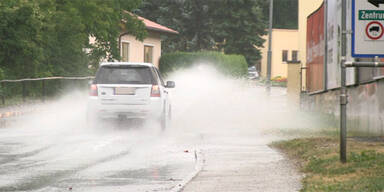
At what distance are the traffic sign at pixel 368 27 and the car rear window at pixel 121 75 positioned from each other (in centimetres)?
924

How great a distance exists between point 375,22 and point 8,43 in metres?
20.1

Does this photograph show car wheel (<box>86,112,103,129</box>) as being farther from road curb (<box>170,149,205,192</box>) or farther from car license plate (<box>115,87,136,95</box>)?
road curb (<box>170,149,205,192</box>)

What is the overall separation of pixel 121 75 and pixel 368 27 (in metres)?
9.86

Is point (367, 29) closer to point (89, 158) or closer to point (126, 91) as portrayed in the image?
point (89, 158)

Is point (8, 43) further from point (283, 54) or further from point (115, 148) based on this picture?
A: point (283, 54)

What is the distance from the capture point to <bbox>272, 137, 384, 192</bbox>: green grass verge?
407 inches

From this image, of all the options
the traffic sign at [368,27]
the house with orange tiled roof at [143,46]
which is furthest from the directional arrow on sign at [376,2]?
the house with orange tiled roof at [143,46]

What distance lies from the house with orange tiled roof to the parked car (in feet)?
95.3

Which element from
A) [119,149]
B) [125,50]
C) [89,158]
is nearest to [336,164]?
[89,158]

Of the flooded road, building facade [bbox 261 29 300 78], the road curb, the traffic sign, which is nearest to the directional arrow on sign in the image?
the traffic sign

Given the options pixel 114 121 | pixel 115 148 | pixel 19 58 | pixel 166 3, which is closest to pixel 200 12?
pixel 166 3

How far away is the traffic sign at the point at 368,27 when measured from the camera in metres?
12.0

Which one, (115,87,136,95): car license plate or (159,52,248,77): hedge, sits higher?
(159,52,248,77): hedge

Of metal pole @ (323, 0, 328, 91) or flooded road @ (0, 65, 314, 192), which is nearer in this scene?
flooded road @ (0, 65, 314, 192)
